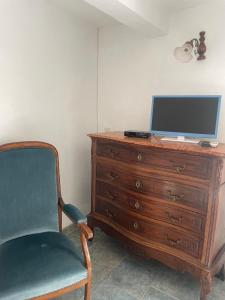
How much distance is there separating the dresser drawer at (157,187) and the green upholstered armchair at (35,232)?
488mm

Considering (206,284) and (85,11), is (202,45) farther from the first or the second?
(206,284)

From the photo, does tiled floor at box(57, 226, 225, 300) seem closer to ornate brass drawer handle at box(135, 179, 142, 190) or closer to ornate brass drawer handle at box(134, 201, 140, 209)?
ornate brass drawer handle at box(134, 201, 140, 209)

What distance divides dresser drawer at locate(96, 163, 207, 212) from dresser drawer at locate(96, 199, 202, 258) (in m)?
0.23

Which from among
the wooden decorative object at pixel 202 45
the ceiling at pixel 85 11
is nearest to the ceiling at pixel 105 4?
the ceiling at pixel 85 11

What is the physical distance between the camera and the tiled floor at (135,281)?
1661 mm

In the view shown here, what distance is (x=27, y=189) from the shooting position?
162 cm

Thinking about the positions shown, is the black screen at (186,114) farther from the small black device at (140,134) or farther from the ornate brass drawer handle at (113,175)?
the ornate brass drawer handle at (113,175)

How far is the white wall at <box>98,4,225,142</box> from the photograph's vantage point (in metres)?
1.87

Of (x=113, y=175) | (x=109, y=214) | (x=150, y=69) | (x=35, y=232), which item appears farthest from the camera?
(x=150, y=69)

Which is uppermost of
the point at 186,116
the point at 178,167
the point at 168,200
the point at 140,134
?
the point at 186,116

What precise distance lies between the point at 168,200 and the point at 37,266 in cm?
94

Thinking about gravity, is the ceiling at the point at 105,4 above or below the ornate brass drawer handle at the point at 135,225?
above

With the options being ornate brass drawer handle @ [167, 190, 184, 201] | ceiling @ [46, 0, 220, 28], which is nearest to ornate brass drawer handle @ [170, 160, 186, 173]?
ornate brass drawer handle @ [167, 190, 184, 201]

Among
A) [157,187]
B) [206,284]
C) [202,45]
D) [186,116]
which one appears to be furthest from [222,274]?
[202,45]
